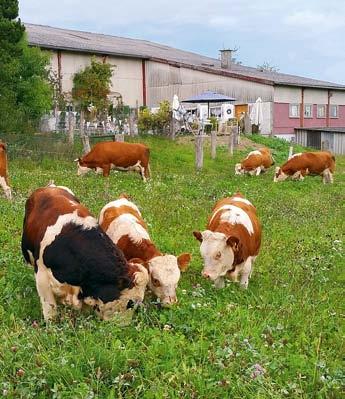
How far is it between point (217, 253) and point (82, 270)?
1896 mm

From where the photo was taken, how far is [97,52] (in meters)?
35.3

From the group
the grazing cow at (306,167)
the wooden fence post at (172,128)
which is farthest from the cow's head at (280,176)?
the wooden fence post at (172,128)

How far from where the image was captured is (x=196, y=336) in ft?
17.5

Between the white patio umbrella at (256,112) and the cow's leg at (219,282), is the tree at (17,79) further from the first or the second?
the white patio umbrella at (256,112)

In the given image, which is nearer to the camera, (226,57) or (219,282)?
(219,282)

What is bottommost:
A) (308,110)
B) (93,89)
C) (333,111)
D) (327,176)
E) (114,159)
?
(327,176)

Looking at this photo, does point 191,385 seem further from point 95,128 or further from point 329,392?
point 95,128

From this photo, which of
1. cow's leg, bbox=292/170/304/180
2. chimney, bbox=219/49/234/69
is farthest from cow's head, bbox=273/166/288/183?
chimney, bbox=219/49/234/69

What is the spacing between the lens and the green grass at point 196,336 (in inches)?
170

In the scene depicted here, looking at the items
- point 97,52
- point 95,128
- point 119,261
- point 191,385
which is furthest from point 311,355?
point 97,52

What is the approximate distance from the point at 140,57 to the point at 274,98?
31.3 feet

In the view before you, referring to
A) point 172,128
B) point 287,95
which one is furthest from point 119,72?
point 287,95

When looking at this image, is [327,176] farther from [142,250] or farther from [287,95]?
[287,95]

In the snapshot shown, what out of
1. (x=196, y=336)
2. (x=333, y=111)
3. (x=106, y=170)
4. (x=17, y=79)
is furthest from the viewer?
(x=333, y=111)
